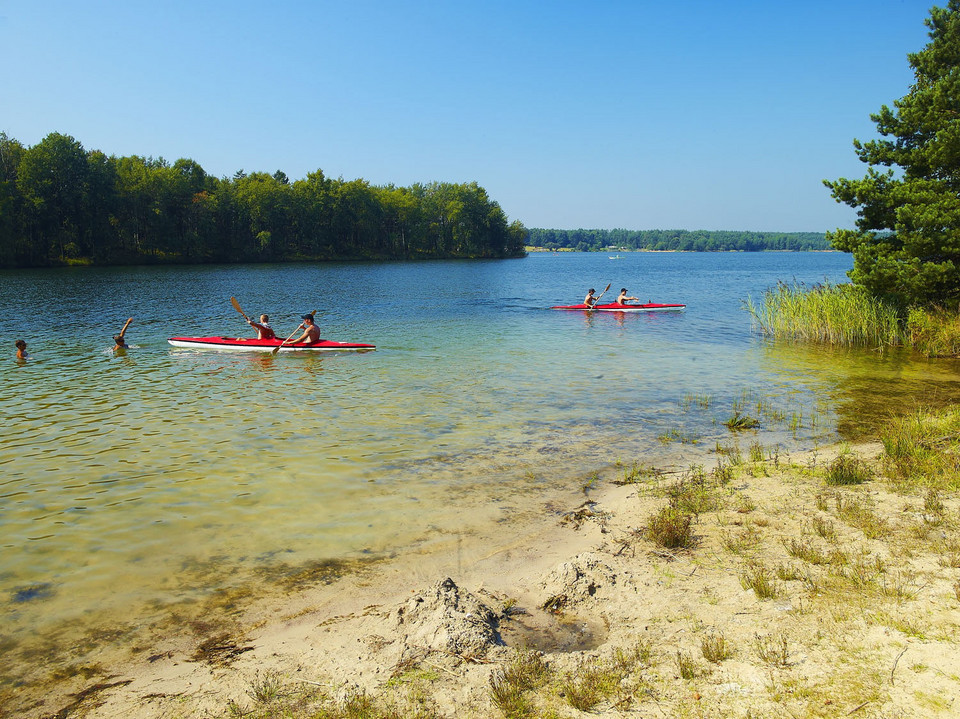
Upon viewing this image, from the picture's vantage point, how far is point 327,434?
34.8 ft

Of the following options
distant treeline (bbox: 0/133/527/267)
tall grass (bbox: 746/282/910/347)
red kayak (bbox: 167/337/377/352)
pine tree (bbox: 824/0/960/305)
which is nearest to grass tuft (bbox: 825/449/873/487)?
pine tree (bbox: 824/0/960/305)

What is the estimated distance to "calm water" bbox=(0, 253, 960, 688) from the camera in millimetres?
6336

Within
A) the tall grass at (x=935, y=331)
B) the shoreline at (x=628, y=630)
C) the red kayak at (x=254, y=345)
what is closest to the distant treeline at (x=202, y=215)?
the red kayak at (x=254, y=345)

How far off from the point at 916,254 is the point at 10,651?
1992 cm

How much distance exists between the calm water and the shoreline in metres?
1.08

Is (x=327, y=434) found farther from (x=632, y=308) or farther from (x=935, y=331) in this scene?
(x=632, y=308)

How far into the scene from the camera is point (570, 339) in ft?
74.1

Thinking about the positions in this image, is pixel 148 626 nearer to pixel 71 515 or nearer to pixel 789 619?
pixel 71 515

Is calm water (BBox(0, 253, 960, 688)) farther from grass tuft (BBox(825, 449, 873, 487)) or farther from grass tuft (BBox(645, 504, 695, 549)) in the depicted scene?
grass tuft (BBox(825, 449, 873, 487))

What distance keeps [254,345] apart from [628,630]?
16.8 m

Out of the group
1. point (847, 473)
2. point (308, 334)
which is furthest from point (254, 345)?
point (847, 473)

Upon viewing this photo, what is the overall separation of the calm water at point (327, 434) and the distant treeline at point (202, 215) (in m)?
50.3

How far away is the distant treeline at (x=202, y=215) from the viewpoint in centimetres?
6284

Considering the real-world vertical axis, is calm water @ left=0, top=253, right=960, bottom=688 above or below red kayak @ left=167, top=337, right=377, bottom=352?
below
